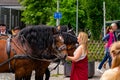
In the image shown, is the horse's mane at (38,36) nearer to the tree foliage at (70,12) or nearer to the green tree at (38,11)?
the tree foliage at (70,12)

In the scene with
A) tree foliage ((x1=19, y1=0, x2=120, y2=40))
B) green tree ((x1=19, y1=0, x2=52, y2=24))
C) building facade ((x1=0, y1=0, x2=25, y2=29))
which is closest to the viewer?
tree foliage ((x1=19, y1=0, x2=120, y2=40))

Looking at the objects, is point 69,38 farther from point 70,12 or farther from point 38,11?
point 70,12

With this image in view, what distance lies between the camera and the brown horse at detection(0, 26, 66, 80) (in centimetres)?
808

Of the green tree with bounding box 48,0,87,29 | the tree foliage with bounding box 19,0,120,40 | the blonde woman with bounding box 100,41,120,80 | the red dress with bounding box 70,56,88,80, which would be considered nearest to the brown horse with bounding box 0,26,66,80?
the red dress with bounding box 70,56,88,80

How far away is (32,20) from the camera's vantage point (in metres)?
40.1

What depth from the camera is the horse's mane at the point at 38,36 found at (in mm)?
8250

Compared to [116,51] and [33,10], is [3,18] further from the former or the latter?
[116,51]

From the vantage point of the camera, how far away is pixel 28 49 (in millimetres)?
8328

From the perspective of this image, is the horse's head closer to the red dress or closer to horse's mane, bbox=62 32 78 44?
the red dress

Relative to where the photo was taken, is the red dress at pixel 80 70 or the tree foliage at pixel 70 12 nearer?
the red dress at pixel 80 70

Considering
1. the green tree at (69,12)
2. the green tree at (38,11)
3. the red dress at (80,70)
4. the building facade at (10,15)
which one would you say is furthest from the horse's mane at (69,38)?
the building facade at (10,15)

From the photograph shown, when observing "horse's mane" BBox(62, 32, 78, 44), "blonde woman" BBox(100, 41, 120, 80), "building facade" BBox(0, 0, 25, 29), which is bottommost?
"building facade" BBox(0, 0, 25, 29)

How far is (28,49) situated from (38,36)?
0.34 m

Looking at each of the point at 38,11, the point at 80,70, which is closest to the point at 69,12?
the point at 38,11
